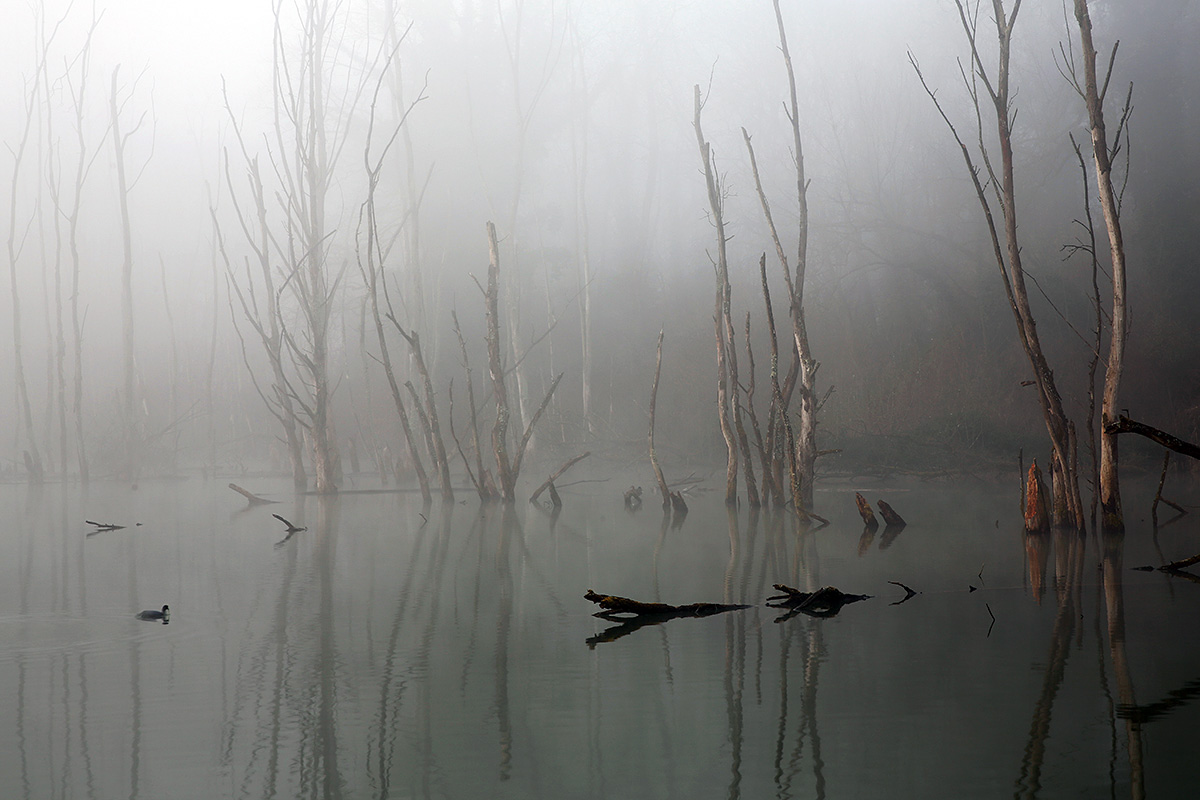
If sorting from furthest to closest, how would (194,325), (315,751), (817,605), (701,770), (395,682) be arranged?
(194,325), (817,605), (395,682), (315,751), (701,770)

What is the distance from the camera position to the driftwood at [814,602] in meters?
3.71

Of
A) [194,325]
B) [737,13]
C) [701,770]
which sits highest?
[737,13]

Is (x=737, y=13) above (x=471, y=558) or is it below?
above

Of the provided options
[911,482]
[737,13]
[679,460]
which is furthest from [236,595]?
[737,13]

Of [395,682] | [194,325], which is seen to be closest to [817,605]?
[395,682]

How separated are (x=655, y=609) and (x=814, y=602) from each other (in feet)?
2.10

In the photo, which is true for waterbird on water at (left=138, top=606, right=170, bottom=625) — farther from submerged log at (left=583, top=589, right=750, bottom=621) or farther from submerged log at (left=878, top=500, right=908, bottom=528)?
submerged log at (left=878, top=500, right=908, bottom=528)

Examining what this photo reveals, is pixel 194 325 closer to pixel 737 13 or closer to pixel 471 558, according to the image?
pixel 737 13

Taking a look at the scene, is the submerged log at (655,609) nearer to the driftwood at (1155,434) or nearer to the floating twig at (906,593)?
the floating twig at (906,593)

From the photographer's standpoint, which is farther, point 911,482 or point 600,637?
point 911,482

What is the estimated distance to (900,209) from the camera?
17.4 m

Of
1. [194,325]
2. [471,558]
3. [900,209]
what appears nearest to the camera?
[471,558]

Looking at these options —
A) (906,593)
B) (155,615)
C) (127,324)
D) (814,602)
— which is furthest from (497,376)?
(127,324)

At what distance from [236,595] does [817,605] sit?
8.71 ft
